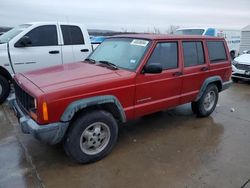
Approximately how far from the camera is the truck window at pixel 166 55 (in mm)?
4320

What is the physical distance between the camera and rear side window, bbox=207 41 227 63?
5504mm

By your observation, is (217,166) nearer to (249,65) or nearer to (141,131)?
(141,131)

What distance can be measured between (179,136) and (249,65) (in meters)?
6.41

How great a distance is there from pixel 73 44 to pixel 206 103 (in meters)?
4.01

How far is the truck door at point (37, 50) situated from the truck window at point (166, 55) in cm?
354

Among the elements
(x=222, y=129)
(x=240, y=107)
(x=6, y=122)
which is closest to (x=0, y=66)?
(x=6, y=122)

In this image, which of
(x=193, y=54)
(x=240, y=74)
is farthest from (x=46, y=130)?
(x=240, y=74)

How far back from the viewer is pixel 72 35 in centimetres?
726

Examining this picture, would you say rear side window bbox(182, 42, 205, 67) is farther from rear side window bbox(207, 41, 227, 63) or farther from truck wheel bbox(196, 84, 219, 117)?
truck wheel bbox(196, 84, 219, 117)

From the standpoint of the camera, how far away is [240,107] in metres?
6.77

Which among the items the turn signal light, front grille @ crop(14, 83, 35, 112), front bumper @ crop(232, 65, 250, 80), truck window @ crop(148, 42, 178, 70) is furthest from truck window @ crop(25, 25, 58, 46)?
front bumper @ crop(232, 65, 250, 80)

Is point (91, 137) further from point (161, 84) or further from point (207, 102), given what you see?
point (207, 102)

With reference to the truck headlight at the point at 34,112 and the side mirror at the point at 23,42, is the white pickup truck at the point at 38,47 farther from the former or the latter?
the truck headlight at the point at 34,112

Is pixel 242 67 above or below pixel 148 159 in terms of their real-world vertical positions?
above
